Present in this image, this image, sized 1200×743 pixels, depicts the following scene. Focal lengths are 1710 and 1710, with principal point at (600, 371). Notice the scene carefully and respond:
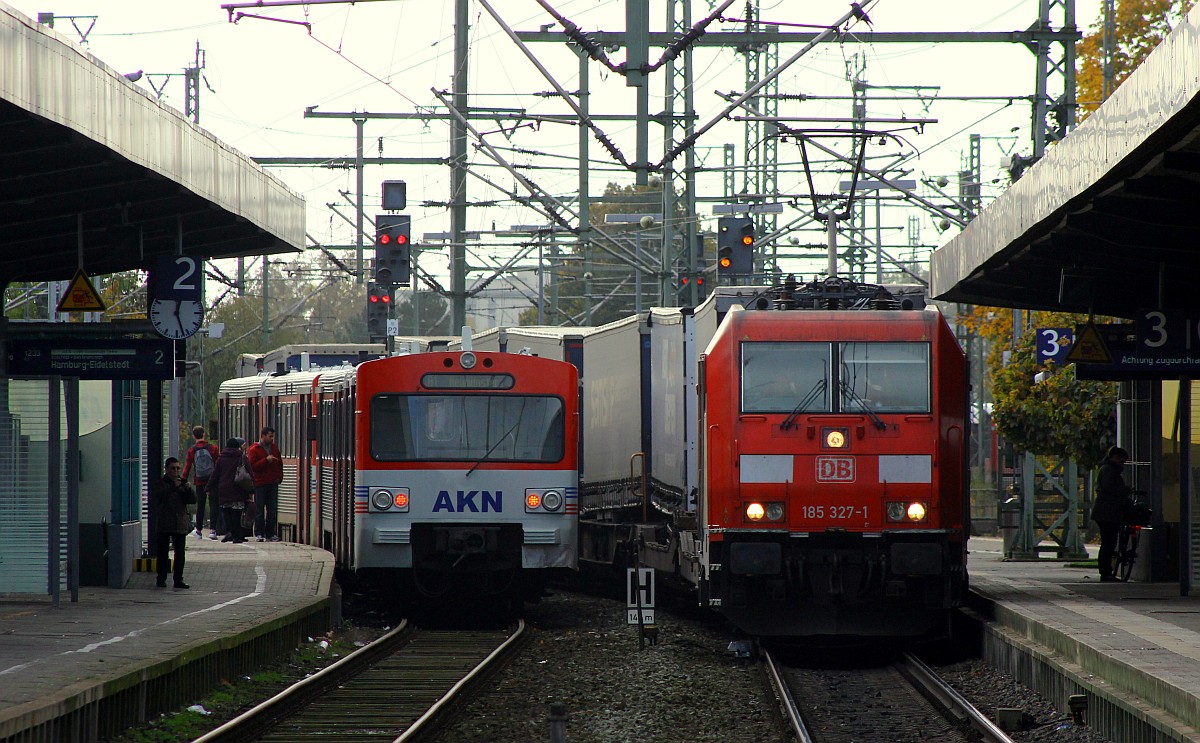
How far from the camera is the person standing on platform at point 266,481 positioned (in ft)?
79.2

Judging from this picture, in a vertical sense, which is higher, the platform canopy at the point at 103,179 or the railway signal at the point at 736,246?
the railway signal at the point at 736,246

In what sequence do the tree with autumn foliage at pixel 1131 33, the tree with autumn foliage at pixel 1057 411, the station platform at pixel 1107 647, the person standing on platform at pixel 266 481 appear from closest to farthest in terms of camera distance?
1. the station platform at pixel 1107 647
2. the person standing on platform at pixel 266 481
3. the tree with autumn foliage at pixel 1057 411
4. the tree with autumn foliage at pixel 1131 33

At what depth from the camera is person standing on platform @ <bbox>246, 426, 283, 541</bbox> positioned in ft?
79.2

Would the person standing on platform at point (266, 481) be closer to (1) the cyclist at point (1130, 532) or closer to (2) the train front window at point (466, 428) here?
(2) the train front window at point (466, 428)

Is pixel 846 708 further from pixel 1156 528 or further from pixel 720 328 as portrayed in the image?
pixel 1156 528

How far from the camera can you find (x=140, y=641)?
12.3m

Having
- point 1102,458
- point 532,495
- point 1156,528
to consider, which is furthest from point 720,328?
point 1102,458

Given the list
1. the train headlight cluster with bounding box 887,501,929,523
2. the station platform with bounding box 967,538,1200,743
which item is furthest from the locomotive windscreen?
the station platform with bounding box 967,538,1200,743

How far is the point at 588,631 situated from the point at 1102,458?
38.5 ft

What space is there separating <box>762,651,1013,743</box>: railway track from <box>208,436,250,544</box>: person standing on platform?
34.4 feet

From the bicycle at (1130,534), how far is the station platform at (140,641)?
8.83 m

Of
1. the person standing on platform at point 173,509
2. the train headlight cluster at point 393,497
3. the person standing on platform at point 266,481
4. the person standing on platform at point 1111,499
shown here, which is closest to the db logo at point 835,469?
the train headlight cluster at point 393,497

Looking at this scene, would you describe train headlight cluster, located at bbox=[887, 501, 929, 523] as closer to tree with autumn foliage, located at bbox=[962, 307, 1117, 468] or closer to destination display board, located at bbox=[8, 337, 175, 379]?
destination display board, located at bbox=[8, 337, 175, 379]

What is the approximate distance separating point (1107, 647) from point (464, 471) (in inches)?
289
